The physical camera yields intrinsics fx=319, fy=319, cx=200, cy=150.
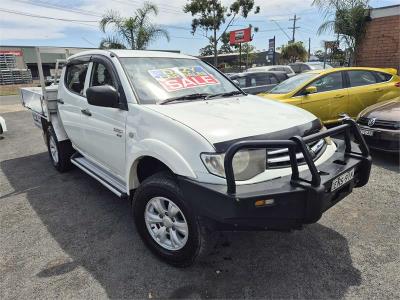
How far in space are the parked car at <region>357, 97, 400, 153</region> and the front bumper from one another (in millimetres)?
3281

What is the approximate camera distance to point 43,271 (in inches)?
109

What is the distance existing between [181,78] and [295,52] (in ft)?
121

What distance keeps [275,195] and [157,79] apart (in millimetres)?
1831

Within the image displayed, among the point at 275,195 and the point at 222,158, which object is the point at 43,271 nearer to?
the point at 222,158

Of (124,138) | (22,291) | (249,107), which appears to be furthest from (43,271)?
(249,107)

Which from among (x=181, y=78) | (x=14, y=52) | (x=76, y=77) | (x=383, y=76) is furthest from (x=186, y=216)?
(x=14, y=52)

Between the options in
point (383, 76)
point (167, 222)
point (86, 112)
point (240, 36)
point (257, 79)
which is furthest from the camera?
point (240, 36)

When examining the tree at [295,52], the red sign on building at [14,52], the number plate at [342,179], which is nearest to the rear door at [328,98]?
the number plate at [342,179]

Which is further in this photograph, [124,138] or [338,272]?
[124,138]

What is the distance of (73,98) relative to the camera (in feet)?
13.9

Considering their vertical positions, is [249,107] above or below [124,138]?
above

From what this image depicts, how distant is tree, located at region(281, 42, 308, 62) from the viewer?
120 feet

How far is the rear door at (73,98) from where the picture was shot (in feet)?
13.5

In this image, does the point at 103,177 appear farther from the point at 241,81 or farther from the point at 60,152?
the point at 241,81
